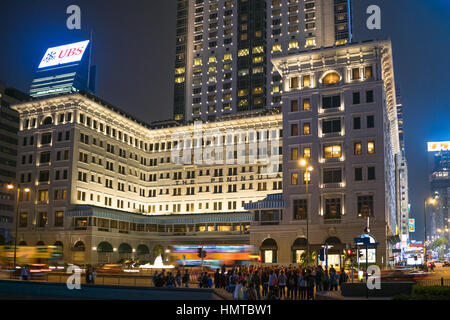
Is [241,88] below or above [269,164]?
above

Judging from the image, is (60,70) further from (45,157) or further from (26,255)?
(26,255)

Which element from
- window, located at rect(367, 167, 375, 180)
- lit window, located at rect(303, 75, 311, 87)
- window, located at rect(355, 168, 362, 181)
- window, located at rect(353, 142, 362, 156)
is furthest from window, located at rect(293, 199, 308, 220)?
lit window, located at rect(303, 75, 311, 87)

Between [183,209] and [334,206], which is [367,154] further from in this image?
[183,209]

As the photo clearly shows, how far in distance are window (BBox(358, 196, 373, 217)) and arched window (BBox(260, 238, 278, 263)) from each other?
502 inches

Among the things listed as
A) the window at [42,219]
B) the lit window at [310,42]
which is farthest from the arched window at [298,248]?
the lit window at [310,42]

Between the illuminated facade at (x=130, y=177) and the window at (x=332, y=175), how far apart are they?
92.8ft

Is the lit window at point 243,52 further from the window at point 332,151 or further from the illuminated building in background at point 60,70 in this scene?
the window at point 332,151

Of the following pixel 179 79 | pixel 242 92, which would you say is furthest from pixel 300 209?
pixel 179 79

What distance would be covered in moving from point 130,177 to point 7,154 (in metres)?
39.0

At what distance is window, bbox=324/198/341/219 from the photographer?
6912 cm

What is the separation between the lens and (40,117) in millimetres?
94312

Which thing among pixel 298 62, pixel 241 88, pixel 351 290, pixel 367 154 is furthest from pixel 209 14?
pixel 351 290

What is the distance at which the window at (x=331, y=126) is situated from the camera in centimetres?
7156

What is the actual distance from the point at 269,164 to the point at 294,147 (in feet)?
92.2
